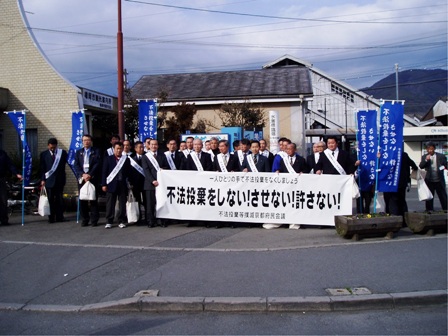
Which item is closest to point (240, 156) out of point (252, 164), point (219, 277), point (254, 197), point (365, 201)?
point (252, 164)

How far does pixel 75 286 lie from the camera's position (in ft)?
20.2

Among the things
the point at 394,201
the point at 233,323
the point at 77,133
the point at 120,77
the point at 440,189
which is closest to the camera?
the point at 233,323

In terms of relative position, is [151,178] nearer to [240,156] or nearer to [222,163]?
[222,163]

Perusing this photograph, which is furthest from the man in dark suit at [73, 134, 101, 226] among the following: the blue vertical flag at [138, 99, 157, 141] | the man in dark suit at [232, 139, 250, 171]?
the man in dark suit at [232, 139, 250, 171]

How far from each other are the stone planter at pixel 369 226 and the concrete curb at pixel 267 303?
2.59m

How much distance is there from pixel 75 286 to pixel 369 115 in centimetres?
688

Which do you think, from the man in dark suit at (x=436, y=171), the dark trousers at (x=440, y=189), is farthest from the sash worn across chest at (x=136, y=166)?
the dark trousers at (x=440, y=189)

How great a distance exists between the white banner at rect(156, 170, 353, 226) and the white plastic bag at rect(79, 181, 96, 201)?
1526mm

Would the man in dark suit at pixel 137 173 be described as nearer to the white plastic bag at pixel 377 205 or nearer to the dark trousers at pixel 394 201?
the white plastic bag at pixel 377 205

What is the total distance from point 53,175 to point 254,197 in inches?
200

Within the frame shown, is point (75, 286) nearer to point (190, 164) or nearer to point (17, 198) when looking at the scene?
point (190, 164)

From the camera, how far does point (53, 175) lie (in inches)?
423

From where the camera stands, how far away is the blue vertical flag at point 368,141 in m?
9.43

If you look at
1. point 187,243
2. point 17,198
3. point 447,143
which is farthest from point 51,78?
point 447,143
